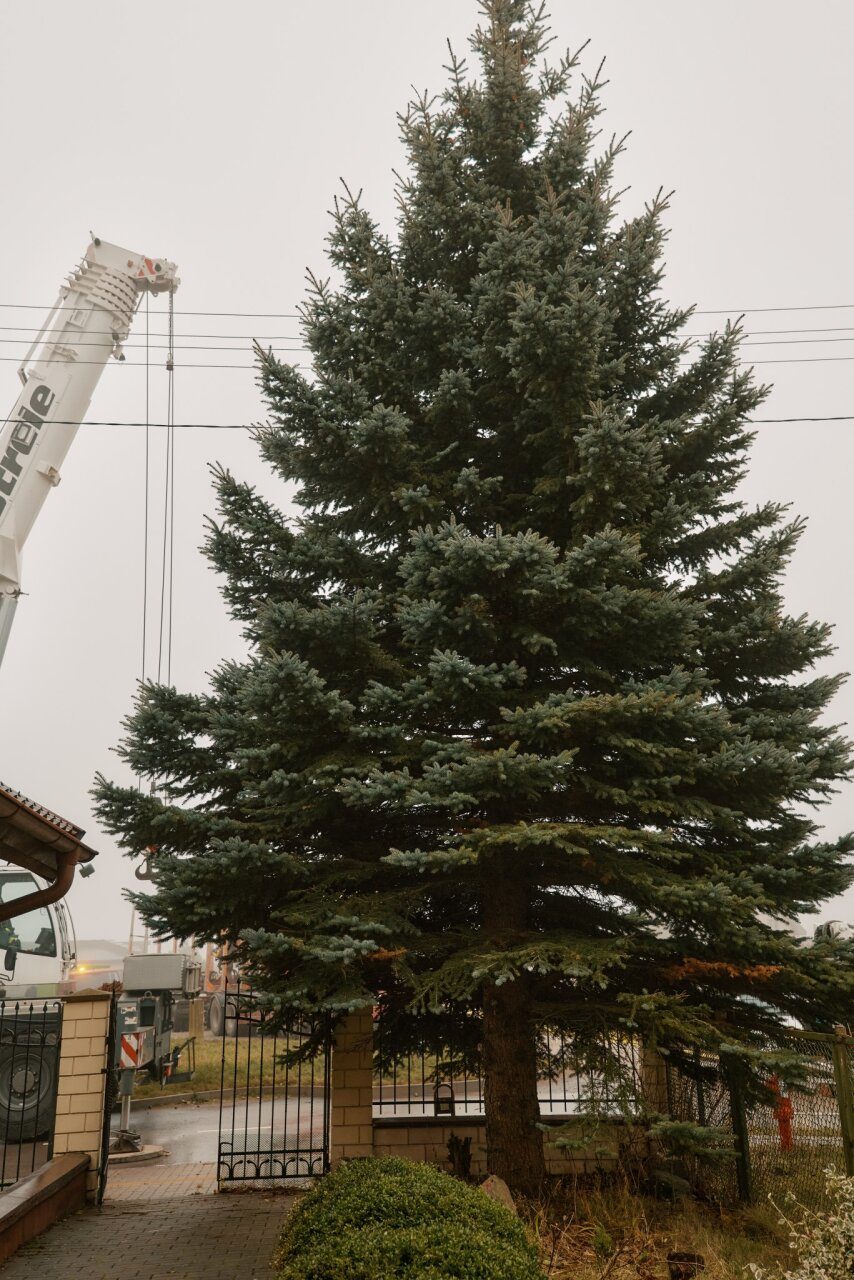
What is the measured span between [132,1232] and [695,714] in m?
5.76

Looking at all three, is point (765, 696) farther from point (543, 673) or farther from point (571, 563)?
point (571, 563)

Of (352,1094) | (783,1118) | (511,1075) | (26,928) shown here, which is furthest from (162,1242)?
(26,928)

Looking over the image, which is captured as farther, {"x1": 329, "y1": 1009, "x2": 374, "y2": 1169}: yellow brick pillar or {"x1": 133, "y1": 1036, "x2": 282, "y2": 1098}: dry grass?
{"x1": 133, "y1": 1036, "x2": 282, "y2": 1098}: dry grass

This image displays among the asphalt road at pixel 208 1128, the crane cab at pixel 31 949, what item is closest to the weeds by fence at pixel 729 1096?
the asphalt road at pixel 208 1128

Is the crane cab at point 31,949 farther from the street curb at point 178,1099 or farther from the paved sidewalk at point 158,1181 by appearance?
the street curb at point 178,1099

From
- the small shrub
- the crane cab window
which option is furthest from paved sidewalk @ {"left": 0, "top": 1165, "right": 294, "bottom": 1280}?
the crane cab window

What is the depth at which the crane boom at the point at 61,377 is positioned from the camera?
37.1 feet

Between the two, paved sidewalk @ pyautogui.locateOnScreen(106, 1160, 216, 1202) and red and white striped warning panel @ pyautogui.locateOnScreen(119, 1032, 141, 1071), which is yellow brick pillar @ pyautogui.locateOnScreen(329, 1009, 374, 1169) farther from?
red and white striped warning panel @ pyautogui.locateOnScreen(119, 1032, 141, 1071)

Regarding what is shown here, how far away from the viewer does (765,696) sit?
25.3 ft

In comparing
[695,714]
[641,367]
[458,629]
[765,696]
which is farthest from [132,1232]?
[641,367]

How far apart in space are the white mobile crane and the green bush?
25.8 ft

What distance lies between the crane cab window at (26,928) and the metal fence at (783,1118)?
7698mm

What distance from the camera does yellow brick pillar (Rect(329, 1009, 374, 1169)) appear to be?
314 inches

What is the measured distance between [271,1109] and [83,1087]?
127 inches
